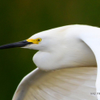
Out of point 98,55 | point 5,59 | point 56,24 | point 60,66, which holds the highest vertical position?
point 98,55

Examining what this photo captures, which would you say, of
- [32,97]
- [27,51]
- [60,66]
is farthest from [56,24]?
[60,66]

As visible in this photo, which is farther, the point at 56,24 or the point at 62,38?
the point at 56,24

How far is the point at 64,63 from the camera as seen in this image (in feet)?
5.62

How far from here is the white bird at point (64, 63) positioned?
5.41ft

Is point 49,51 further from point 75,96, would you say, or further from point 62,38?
point 75,96

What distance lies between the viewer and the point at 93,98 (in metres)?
2.01

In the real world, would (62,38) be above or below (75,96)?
above

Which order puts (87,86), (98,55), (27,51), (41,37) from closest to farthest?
(98,55) → (41,37) → (87,86) → (27,51)

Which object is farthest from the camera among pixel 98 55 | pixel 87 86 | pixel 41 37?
pixel 87 86

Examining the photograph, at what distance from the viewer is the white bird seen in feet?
5.41

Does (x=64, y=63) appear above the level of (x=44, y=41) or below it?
below

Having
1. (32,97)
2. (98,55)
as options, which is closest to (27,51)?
(32,97)

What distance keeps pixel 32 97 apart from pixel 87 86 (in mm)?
294

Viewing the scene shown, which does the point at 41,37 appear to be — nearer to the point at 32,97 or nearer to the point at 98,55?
the point at 98,55
